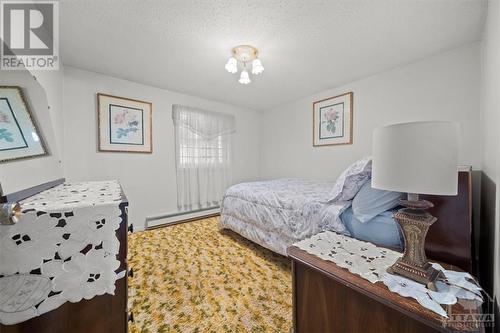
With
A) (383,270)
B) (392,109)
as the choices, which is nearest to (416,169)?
(383,270)

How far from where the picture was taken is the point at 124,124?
2906 millimetres

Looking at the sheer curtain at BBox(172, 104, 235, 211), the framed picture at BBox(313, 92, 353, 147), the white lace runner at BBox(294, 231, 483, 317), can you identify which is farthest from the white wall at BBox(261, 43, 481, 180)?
the white lace runner at BBox(294, 231, 483, 317)

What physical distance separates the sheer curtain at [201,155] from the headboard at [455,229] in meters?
3.30

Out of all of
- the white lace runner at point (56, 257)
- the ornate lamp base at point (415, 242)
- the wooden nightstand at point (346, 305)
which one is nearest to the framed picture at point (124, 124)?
the white lace runner at point (56, 257)

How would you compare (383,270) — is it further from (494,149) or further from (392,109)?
(392,109)

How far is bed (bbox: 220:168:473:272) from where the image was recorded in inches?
44.6

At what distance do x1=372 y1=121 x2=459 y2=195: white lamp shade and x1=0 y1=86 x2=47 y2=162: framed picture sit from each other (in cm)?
171

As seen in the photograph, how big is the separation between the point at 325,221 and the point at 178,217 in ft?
8.85

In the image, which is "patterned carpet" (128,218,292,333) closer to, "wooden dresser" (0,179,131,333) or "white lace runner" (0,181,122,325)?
"wooden dresser" (0,179,131,333)

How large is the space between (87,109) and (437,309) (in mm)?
3782

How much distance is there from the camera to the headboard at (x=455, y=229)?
43.6 inches

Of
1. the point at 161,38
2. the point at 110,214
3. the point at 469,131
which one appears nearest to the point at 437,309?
the point at 110,214

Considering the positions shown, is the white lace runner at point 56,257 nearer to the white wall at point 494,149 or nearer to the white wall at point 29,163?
the white wall at point 29,163

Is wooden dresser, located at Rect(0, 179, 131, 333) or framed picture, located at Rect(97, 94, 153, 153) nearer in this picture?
wooden dresser, located at Rect(0, 179, 131, 333)
